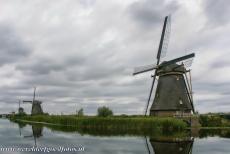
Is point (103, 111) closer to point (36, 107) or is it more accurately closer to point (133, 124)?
point (133, 124)

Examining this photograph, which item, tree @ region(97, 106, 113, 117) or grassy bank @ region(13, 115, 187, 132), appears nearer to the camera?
grassy bank @ region(13, 115, 187, 132)

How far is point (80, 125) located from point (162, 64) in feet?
41.0

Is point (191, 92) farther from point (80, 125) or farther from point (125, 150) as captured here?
point (125, 150)

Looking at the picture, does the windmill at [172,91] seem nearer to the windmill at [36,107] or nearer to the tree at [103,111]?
the tree at [103,111]

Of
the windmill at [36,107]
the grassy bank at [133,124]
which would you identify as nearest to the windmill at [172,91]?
the grassy bank at [133,124]

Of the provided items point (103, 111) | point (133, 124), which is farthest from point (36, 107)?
point (133, 124)

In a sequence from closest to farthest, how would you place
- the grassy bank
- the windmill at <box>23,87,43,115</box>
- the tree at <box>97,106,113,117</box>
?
the grassy bank
the tree at <box>97,106,113,117</box>
the windmill at <box>23,87,43,115</box>

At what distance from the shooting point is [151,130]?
35531 mm

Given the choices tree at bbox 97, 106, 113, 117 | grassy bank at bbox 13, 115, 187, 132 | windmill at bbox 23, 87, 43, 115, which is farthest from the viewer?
windmill at bbox 23, 87, 43, 115

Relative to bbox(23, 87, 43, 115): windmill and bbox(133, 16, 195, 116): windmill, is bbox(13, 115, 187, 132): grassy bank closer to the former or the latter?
bbox(133, 16, 195, 116): windmill

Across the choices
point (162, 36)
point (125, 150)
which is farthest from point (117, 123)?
point (125, 150)

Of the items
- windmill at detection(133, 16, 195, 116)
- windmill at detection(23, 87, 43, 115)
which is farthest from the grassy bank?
windmill at detection(23, 87, 43, 115)

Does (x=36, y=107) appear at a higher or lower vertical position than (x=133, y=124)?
higher

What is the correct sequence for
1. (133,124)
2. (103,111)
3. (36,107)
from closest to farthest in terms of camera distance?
(133,124)
(103,111)
(36,107)
